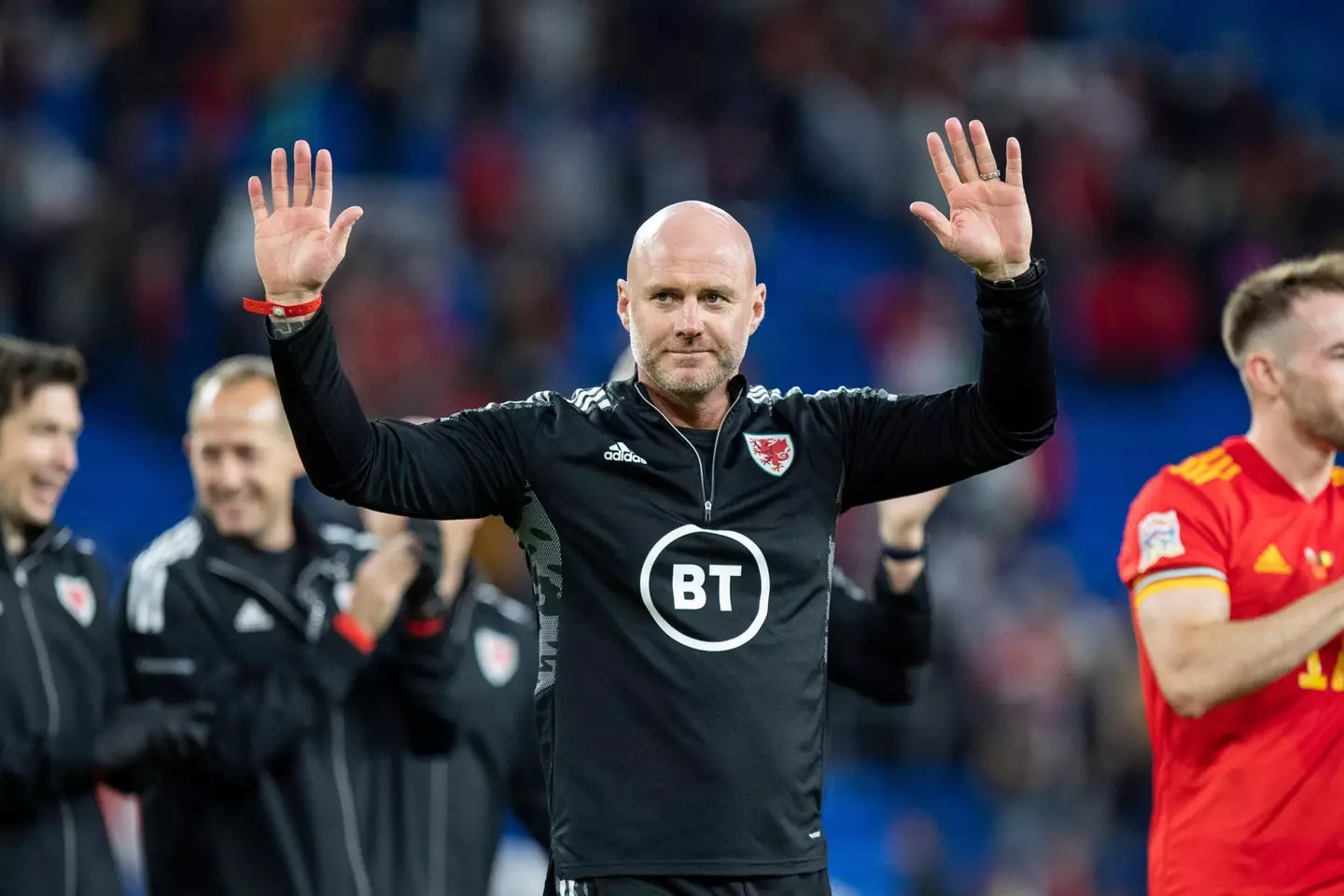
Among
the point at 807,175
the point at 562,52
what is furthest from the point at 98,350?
the point at 807,175

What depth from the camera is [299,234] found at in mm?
3176

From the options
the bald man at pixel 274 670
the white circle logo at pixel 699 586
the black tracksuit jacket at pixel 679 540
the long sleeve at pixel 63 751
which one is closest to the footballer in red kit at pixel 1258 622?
the black tracksuit jacket at pixel 679 540

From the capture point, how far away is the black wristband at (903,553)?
457cm

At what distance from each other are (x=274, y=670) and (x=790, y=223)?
7.86m

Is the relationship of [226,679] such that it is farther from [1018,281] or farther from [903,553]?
[1018,281]

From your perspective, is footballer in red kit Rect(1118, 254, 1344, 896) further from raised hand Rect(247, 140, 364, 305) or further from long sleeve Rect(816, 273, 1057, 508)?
raised hand Rect(247, 140, 364, 305)

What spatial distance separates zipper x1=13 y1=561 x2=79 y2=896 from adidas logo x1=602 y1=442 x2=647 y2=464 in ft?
7.08

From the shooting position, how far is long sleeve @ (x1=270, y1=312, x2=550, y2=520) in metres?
3.08

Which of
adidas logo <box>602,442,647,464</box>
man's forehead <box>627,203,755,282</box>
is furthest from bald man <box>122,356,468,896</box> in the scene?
man's forehead <box>627,203,755,282</box>

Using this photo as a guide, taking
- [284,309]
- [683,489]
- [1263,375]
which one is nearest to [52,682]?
[284,309]

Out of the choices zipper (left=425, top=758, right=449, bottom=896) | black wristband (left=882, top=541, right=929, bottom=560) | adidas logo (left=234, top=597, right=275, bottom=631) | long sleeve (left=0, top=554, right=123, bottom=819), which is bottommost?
zipper (left=425, top=758, right=449, bottom=896)

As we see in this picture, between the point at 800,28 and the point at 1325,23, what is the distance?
4.41 meters

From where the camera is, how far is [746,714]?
3.20 metres

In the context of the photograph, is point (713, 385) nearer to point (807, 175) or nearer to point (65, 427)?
point (65, 427)
